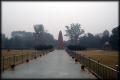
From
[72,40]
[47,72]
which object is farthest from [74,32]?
[47,72]

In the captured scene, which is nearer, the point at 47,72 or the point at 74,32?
the point at 47,72

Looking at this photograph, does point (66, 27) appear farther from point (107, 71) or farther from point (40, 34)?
point (107, 71)

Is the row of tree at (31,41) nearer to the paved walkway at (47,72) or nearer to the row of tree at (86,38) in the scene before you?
the row of tree at (86,38)

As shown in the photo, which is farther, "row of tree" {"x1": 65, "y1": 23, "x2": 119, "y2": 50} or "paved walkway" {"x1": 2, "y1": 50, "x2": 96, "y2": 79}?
"row of tree" {"x1": 65, "y1": 23, "x2": 119, "y2": 50}

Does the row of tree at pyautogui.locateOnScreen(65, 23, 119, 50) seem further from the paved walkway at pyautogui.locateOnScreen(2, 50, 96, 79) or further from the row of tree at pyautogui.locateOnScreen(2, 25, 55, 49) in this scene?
the paved walkway at pyautogui.locateOnScreen(2, 50, 96, 79)

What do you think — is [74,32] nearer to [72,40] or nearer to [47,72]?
[72,40]

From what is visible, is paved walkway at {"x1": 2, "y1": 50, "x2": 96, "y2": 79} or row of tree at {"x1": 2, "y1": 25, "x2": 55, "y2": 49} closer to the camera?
paved walkway at {"x1": 2, "y1": 50, "x2": 96, "y2": 79}

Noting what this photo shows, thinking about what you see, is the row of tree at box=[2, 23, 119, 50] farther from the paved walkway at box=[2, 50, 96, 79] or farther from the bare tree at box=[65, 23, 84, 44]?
the paved walkway at box=[2, 50, 96, 79]

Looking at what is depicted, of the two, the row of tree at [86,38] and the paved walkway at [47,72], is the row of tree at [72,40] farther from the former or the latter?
the paved walkway at [47,72]

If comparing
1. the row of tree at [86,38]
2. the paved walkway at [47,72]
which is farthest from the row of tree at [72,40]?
the paved walkway at [47,72]

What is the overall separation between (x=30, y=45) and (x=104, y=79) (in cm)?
9550

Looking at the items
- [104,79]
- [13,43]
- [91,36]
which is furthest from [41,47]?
[104,79]

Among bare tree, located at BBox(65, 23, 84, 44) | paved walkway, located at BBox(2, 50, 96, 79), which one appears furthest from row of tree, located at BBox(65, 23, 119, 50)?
paved walkway, located at BBox(2, 50, 96, 79)

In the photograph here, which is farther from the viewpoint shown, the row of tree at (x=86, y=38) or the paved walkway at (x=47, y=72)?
the row of tree at (x=86, y=38)
